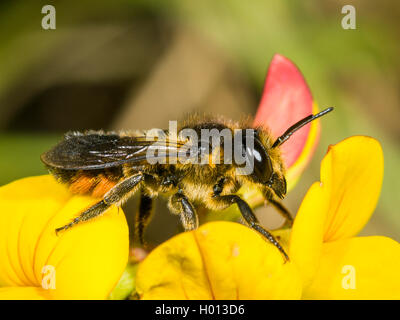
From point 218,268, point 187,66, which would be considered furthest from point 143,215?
point 187,66

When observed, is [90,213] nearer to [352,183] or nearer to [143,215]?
[143,215]

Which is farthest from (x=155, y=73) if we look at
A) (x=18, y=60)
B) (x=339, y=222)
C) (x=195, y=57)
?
(x=339, y=222)

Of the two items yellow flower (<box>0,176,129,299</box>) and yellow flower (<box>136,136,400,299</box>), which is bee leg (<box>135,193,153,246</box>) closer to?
yellow flower (<box>0,176,129,299</box>)

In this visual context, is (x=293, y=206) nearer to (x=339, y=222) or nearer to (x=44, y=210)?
(x=339, y=222)

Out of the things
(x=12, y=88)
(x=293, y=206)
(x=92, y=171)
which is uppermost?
(x=12, y=88)

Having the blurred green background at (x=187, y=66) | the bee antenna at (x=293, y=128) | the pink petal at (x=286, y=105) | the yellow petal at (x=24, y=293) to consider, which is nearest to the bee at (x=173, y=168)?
the bee antenna at (x=293, y=128)

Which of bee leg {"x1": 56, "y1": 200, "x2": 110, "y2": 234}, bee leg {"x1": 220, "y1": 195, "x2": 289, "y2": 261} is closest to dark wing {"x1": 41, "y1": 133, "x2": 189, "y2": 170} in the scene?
→ bee leg {"x1": 56, "y1": 200, "x2": 110, "y2": 234}

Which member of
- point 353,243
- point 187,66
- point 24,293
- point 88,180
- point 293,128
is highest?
point 187,66
